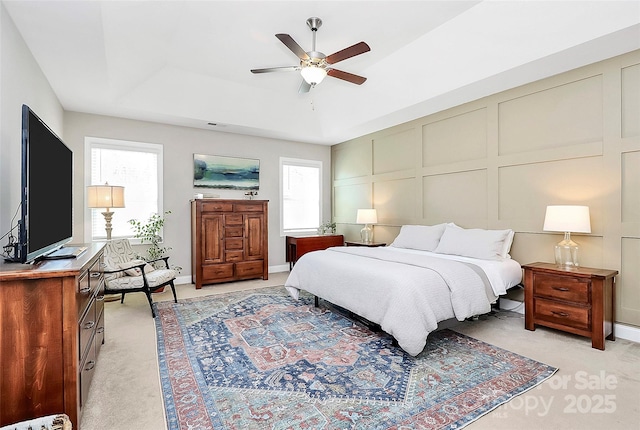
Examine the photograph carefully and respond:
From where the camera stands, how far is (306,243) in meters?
6.15

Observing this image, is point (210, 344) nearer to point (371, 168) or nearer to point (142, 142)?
point (142, 142)

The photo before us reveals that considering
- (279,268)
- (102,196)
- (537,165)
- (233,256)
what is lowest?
(279,268)

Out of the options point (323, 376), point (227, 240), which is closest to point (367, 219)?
point (227, 240)

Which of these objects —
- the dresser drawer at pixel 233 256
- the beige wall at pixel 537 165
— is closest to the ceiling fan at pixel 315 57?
the beige wall at pixel 537 165

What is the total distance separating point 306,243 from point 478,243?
3.17 meters

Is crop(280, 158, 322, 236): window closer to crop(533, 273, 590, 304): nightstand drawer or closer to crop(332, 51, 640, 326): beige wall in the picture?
crop(332, 51, 640, 326): beige wall

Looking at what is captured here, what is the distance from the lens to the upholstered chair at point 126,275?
3578 millimetres

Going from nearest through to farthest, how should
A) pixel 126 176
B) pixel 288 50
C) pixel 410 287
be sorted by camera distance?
pixel 410 287 → pixel 288 50 → pixel 126 176

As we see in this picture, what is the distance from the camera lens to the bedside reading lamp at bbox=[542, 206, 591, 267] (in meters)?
3.05

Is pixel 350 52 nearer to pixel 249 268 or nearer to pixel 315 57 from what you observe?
pixel 315 57

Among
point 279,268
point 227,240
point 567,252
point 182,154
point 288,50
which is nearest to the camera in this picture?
point 567,252

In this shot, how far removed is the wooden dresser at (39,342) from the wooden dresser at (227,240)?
3386 millimetres

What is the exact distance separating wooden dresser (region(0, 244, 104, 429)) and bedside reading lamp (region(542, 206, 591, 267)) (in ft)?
12.7

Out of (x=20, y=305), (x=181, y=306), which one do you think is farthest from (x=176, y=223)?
(x=20, y=305)
